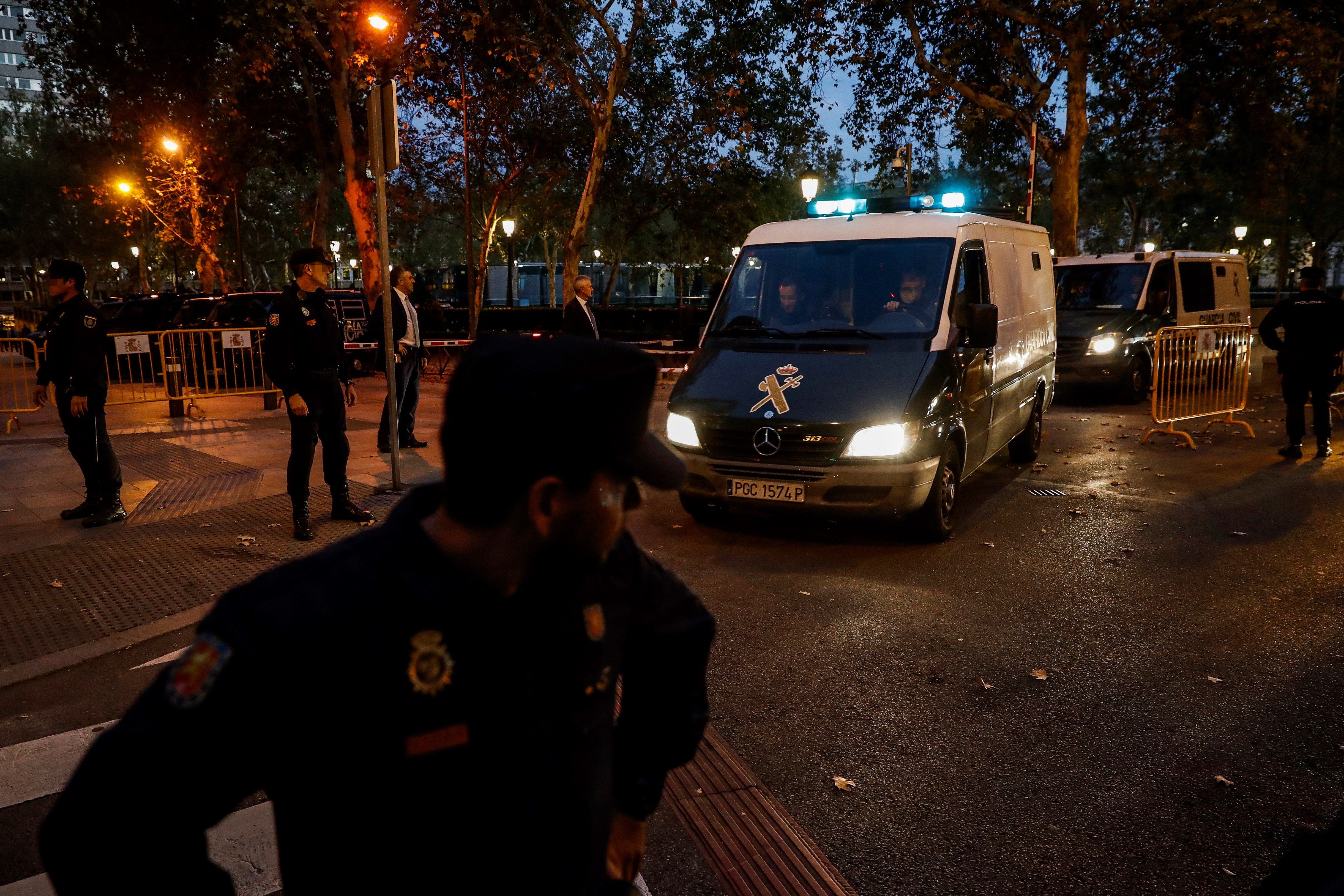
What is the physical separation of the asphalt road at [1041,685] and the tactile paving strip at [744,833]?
0.25 ft

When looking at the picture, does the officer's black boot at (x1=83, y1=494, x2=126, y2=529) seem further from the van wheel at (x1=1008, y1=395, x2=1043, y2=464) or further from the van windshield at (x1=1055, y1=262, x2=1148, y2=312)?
the van windshield at (x1=1055, y1=262, x2=1148, y2=312)

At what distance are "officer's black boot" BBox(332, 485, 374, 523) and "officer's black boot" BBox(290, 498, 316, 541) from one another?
1.38 feet

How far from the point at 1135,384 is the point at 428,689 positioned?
1572cm

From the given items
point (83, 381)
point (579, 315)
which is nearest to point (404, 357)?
point (579, 315)

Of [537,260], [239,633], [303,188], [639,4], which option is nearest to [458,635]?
[239,633]

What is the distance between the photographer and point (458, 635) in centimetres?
122

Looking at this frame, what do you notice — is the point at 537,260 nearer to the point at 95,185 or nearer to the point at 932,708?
the point at 95,185

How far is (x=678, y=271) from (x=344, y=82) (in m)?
26.0

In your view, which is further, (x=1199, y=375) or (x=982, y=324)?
(x=1199, y=375)

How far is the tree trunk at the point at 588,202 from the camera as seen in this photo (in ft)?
61.9

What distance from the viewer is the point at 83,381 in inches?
287

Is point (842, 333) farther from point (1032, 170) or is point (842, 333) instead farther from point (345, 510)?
point (1032, 170)

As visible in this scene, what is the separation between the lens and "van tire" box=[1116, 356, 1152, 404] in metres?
14.8

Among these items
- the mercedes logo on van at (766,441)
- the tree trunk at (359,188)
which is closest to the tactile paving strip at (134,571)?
the mercedes logo on van at (766,441)
